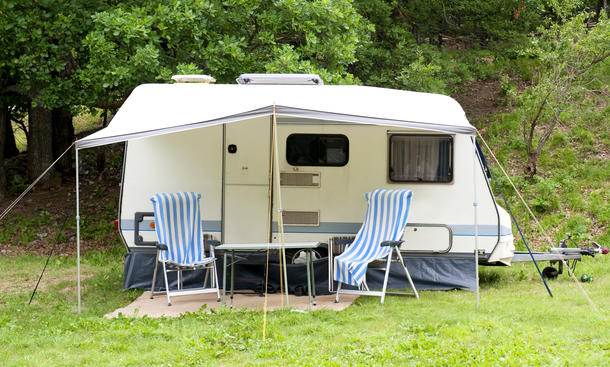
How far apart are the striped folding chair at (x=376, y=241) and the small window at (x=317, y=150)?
1.89 ft

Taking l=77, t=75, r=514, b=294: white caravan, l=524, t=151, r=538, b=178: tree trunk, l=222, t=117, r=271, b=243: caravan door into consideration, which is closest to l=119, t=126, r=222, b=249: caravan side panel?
l=77, t=75, r=514, b=294: white caravan

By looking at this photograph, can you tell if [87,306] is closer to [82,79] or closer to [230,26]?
[82,79]

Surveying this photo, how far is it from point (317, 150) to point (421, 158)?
1.11 meters

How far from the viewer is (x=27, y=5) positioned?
34.4 ft

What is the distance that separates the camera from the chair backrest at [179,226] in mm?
7594

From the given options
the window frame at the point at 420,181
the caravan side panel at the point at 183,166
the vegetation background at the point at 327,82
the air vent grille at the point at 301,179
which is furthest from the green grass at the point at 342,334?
the air vent grille at the point at 301,179

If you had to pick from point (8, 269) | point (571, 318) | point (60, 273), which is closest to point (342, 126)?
point (571, 318)

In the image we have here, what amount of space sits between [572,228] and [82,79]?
7.24m

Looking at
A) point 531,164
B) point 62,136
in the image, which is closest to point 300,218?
point 531,164

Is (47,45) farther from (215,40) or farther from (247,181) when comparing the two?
(247,181)

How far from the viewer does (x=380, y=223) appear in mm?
7656

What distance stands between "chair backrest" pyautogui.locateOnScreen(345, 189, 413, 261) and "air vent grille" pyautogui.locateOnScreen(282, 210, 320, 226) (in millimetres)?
530

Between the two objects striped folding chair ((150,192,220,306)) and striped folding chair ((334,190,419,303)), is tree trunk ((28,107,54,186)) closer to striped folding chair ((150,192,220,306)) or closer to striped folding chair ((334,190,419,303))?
striped folding chair ((150,192,220,306))

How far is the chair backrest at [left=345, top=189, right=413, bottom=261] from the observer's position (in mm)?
7469
